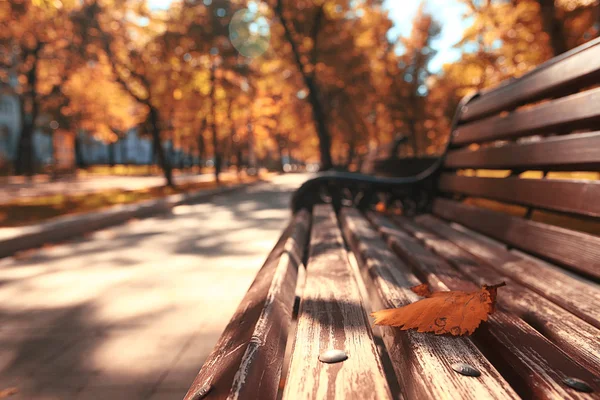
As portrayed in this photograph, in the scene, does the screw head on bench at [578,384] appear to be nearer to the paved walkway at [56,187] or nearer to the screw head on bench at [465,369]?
the screw head on bench at [465,369]

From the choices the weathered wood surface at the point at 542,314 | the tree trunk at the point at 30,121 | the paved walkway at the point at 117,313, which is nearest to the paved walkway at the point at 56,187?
the tree trunk at the point at 30,121

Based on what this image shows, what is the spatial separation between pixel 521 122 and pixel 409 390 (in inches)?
66.6

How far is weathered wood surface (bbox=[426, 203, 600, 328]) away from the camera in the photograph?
1306 millimetres

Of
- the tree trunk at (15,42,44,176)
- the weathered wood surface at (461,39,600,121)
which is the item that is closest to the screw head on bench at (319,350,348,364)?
the weathered wood surface at (461,39,600,121)

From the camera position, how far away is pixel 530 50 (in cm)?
1071

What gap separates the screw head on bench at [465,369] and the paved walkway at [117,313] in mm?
1254

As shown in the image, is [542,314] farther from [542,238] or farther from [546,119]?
[546,119]

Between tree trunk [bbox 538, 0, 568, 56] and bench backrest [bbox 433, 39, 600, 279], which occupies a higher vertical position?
tree trunk [bbox 538, 0, 568, 56]

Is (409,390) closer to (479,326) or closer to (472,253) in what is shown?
(479,326)

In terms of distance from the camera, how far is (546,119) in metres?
1.90

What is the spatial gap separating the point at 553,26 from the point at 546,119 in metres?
8.21

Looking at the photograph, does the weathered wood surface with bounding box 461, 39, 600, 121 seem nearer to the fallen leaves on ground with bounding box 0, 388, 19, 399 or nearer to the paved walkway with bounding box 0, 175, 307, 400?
the paved walkway with bounding box 0, 175, 307, 400

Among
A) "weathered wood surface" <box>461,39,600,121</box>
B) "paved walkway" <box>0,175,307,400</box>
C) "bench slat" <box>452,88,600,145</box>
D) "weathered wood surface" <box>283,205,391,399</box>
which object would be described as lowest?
"paved walkway" <box>0,175,307,400</box>

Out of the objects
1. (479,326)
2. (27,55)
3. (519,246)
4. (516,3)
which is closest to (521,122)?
(519,246)
